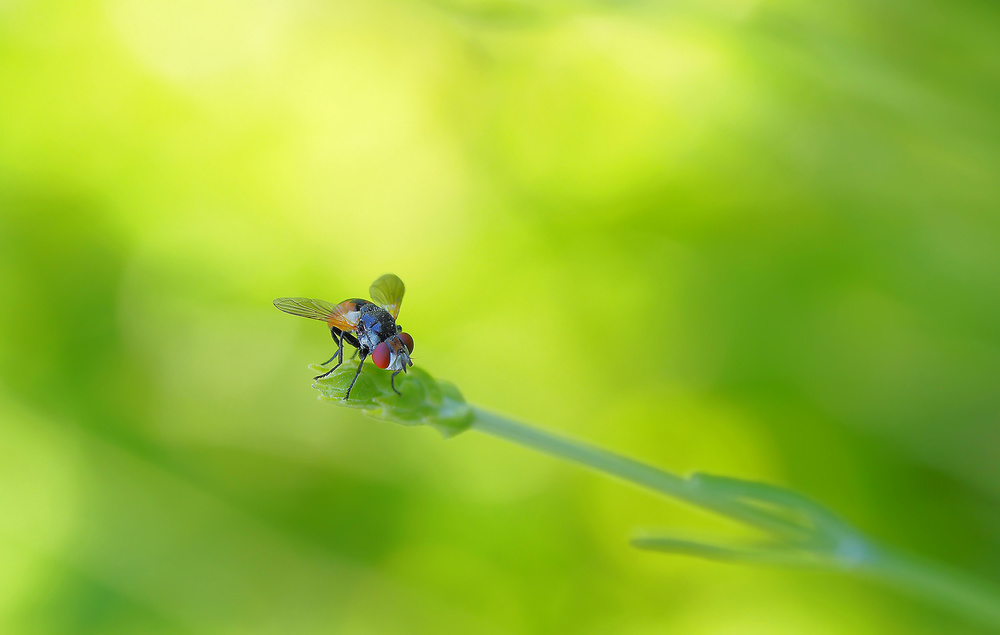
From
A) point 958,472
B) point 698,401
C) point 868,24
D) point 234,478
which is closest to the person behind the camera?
point 868,24

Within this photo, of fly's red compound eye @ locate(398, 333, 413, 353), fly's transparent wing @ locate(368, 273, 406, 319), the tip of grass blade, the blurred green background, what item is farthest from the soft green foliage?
the blurred green background

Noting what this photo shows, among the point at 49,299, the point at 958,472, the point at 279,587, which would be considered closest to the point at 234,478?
the point at 279,587

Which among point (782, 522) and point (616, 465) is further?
point (782, 522)

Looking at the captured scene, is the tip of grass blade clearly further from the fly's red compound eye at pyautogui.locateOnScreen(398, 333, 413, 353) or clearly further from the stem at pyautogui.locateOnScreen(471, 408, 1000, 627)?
the fly's red compound eye at pyautogui.locateOnScreen(398, 333, 413, 353)

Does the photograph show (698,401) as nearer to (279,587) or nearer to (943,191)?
(943,191)

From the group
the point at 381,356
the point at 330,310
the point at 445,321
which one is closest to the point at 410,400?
the point at 381,356

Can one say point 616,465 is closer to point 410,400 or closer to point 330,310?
point 410,400

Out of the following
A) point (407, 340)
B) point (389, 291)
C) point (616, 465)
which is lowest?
point (616, 465)
